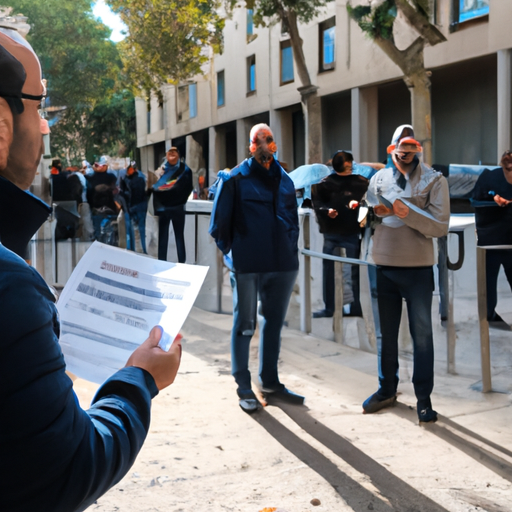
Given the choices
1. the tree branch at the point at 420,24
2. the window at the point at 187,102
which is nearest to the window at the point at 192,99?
the window at the point at 187,102

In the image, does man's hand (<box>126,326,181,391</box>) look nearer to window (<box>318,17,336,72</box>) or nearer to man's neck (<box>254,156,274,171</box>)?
man's neck (<box>254,156,274,171</box>)

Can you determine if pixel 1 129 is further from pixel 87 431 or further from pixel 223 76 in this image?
pixel 223 76

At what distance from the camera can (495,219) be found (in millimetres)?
7508

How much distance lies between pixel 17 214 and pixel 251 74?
22465 mm

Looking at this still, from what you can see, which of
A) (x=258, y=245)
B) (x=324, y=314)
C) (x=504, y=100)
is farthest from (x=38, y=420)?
(x=504, y=100)

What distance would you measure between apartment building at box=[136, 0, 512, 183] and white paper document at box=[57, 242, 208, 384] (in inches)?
471

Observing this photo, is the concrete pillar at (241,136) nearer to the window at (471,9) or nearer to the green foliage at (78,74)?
the green foliage at (78,74)

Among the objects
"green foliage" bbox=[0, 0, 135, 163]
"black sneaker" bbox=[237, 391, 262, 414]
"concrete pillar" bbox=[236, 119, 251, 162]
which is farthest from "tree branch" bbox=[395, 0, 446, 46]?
"black sneaker" bbox=[237, 391, 262, 414]

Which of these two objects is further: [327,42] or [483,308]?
[327,42]

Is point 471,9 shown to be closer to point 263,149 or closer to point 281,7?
point 281,7

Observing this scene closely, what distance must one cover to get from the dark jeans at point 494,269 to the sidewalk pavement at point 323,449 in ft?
5.13

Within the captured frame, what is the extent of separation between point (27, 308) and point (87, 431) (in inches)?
8.7

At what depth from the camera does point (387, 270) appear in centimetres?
467

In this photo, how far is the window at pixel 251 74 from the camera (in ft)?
73.9
